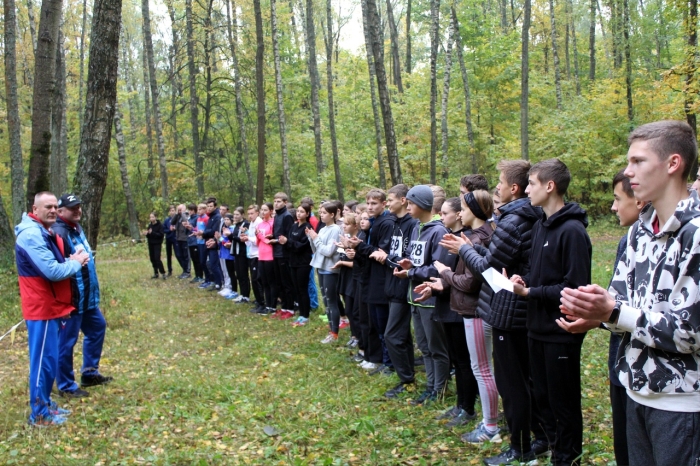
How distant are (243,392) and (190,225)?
971 cm

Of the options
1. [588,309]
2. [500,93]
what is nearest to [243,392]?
[588,309]

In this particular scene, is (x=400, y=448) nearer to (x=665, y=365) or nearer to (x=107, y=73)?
(x=665, y=365)

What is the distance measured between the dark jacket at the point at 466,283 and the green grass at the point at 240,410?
1.17 meters

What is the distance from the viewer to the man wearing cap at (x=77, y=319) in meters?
6.22

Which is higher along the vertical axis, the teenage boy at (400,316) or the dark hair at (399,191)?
the dark hair at (399,191)

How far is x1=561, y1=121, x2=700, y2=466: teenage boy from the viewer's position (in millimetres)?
2151

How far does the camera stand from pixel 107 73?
9031 mm

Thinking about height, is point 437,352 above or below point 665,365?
below

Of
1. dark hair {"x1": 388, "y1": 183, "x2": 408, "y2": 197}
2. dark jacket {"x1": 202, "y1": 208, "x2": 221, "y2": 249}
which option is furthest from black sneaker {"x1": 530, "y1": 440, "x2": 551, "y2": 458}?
dark jacket {"x1": 202, "y1": 208, "x2": 221, "y2": 249}

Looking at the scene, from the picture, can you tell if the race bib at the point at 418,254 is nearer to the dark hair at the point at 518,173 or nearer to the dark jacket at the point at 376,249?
the dark jacket at the point at 376,249

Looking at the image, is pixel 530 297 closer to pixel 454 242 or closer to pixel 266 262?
pixel 454 242

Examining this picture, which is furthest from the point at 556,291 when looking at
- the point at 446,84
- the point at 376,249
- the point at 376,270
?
the point at 446,84

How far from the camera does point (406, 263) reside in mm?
5871

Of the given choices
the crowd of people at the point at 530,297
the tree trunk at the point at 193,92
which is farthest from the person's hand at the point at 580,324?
the tree trunk at the point at 193,92
